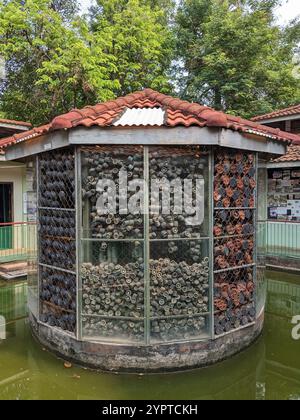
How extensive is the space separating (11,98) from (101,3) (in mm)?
6680

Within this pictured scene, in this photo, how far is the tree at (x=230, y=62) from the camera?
1616 centimetres

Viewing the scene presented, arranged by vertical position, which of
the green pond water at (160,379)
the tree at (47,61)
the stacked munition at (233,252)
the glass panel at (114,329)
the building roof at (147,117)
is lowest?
the green pond water at (160,379)

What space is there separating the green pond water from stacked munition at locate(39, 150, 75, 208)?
217 cm

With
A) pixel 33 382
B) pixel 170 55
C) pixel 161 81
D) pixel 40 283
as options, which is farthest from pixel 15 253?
pixel 170 55

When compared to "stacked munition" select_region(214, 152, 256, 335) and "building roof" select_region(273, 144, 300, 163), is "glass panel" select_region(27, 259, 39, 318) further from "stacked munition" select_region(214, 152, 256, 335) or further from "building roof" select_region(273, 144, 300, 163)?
"building roof" select_region(273, 144, 300, 163)

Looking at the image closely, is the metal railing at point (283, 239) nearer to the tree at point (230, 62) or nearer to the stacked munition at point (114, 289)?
the stacked munition at point (114, 289)

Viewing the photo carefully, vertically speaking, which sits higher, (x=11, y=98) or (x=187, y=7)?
(x=187, y=7)

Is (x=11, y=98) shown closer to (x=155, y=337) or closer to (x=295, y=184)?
(x=295, y=184)

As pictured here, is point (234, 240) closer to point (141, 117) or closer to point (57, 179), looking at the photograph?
point (141, 117)

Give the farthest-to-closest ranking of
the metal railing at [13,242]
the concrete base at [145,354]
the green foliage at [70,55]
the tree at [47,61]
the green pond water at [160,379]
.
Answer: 1. the green foliage at [70,55]
2. the tree at [47,61]
3. the metal railing at [13,242]
4. the concrete base at [145,354]
5. the green pond water at [160,379]

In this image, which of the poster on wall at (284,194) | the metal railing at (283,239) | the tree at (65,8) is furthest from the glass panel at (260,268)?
the tree at (65,8)

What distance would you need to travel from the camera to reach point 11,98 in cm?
1580

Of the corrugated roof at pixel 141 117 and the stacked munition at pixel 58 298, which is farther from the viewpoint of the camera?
the stacked munition at pixel 58 298

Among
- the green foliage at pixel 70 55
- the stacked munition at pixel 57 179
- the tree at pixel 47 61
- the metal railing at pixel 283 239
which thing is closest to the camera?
the stacked munition at pixel 57 179
